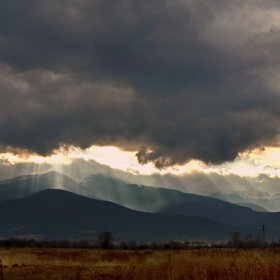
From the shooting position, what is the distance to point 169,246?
11425 centimetres

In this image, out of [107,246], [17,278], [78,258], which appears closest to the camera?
[17,278]

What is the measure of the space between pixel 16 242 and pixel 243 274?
131595mm

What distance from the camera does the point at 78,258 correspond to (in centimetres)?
3947

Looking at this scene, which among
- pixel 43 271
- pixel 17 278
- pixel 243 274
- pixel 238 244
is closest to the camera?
pixel 243 274

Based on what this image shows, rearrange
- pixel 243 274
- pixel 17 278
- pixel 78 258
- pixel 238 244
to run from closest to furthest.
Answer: pixel 243 274, pixel 17 278, pixel 78 258, pixel 238 244

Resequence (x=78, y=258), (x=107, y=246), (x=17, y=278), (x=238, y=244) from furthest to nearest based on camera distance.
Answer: (x=238, y=244), (x=107, y=246), (x=78, y=258), (x=17, y=278)

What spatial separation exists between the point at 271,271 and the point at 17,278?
37.5ft

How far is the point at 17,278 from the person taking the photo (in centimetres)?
2184

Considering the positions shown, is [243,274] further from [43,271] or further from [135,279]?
[43,271]

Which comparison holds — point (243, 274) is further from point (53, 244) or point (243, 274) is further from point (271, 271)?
point (53, 244)

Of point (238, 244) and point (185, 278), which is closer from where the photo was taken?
point (185, 278)

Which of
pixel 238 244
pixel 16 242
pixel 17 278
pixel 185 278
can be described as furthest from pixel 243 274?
pixel 16 242

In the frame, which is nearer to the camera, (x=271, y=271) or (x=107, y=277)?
(x=271, y=271)

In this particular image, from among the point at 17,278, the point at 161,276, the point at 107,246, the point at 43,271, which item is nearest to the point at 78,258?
the point at 43,271
